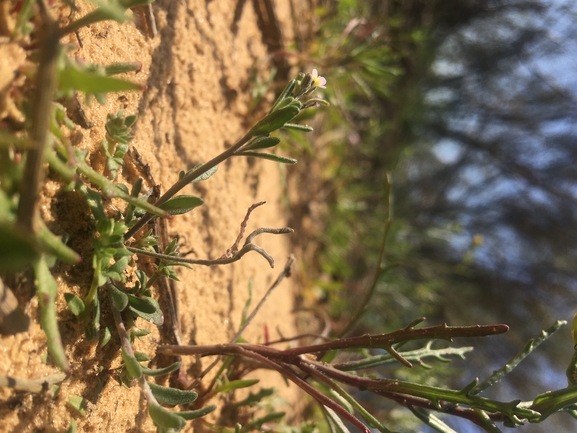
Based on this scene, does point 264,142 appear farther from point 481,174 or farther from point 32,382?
point 481,174

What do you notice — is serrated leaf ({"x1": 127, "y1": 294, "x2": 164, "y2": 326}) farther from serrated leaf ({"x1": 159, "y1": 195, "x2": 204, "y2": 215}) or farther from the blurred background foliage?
the blurred background foliage

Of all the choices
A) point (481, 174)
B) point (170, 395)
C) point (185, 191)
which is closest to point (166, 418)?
point (170, 395)

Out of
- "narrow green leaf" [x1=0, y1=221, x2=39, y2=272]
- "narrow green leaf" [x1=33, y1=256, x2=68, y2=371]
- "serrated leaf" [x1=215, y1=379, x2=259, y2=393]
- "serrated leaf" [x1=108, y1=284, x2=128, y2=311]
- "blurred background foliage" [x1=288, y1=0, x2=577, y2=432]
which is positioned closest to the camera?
"narrow green leaf" [x1=0, y1=221, x2=39, y2=272]

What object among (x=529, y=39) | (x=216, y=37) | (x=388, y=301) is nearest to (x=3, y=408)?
(x=216, y=37)

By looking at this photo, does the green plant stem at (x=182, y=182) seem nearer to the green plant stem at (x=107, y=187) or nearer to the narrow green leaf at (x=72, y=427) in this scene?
the green plant stem at (x=107, y=187)

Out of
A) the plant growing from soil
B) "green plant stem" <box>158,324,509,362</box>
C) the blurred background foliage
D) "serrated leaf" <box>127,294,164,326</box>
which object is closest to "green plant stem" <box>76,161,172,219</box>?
the plant growing from soil
